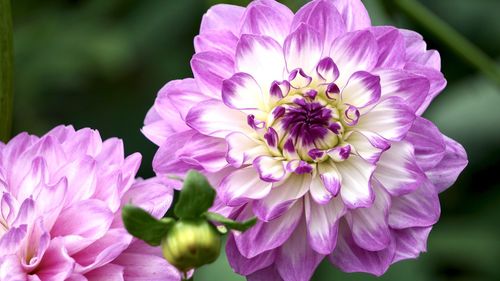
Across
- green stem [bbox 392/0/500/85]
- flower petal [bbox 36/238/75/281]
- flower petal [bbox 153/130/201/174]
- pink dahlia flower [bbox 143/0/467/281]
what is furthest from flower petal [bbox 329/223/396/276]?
green stem [bbox 392/0/500/85]

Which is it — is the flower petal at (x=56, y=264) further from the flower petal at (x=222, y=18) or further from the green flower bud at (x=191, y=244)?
the flower petal at (x=222, y=18)

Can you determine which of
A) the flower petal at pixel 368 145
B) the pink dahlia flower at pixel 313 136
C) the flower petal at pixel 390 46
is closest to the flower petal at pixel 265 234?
the pink dahlia flower at pixel 313 136

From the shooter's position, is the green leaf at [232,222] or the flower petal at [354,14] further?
the flower petal at [354,14]

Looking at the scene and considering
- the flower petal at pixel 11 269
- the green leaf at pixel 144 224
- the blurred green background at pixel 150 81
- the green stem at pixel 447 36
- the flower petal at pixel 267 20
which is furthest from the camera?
the blurred green background at pixel 150 81

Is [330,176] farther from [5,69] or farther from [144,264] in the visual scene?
[5,69]

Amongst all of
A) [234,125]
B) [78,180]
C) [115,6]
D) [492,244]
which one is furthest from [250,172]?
[115,6]

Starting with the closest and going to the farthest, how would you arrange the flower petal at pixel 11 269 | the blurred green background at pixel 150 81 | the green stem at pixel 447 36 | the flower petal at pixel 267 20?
the flower petal at pixel 11 269 → the flower petal at pixel 267 20 → the green stem at pixel 447 36 → the blurred green background at pixel 150 81

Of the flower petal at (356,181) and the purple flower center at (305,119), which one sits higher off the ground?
the purple flower center at (305,119)

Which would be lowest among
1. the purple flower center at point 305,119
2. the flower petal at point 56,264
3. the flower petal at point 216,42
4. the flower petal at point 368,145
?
the flower petal at point 56,264
